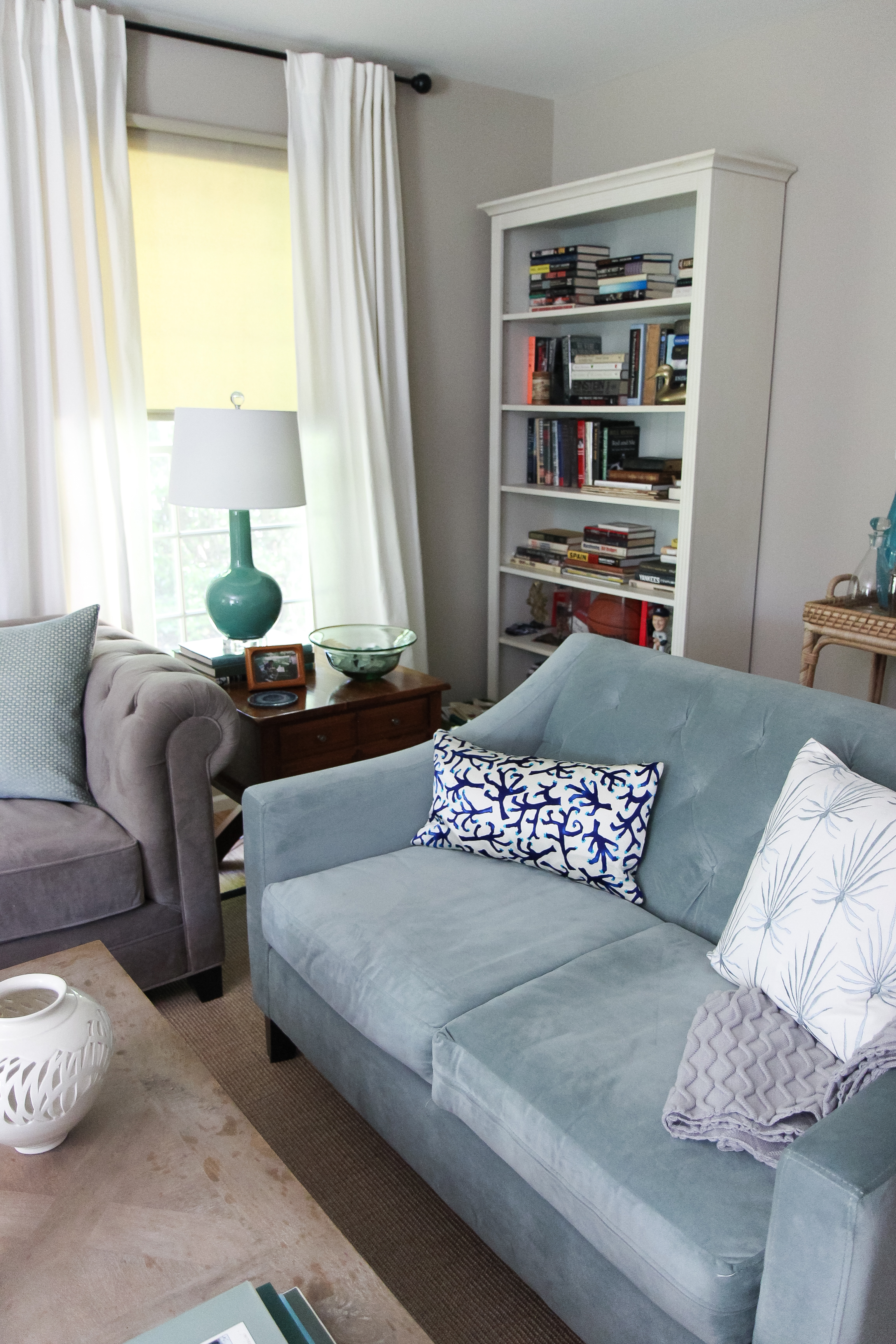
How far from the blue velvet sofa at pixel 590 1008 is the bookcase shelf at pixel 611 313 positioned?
1.43 metres

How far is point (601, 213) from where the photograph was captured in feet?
11.5

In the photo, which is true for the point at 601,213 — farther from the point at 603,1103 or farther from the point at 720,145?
the point at 603,1103

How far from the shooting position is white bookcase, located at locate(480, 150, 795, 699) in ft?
10.00

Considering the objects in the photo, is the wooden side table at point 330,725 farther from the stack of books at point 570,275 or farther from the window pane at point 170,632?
the stack of books at point 570,275

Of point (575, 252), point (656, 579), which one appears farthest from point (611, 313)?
point (656, 579)

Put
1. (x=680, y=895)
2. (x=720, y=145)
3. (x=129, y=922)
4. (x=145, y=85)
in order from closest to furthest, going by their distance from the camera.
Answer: (x=680, y=895)
(x=129, y=922)
(x=145, y=85)
(x=720, y=145)

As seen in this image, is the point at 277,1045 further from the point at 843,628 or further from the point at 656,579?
the point at 656,579

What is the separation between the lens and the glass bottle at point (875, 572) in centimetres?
269

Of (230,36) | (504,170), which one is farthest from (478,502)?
(230,36)

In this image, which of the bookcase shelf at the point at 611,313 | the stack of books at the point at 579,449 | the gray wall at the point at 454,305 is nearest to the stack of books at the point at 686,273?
the bookcase shelf at the point at 611,313

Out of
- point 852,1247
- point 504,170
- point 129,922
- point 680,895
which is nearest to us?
point 852,1247

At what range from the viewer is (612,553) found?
360cm

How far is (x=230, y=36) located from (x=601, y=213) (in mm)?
1317

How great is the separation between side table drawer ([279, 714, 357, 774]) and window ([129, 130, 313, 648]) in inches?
25.5
